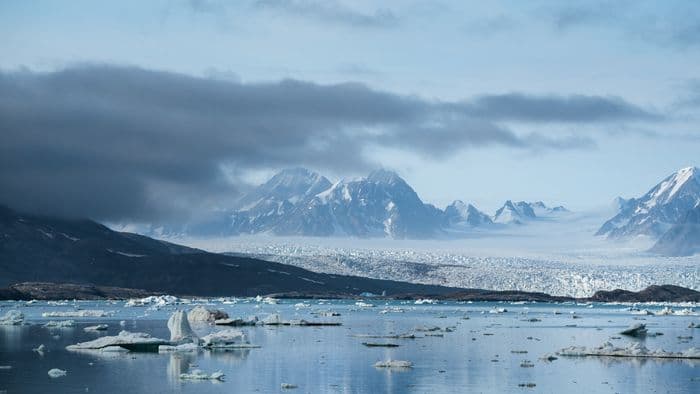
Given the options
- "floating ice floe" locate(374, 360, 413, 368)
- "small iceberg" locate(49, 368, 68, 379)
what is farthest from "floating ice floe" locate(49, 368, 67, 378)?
"floating ice floe" locate(374, 360, 413, 368)

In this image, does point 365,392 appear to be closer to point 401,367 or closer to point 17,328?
point 401,367

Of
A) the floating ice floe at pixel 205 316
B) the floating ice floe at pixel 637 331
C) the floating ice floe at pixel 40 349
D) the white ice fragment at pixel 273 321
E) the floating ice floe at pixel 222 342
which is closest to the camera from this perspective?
the floating ice floe at pixel 40 349

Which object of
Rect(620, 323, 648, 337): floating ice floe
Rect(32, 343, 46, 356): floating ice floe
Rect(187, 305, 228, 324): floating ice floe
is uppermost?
Rect(187, 305, 228, 324): floating ice floe

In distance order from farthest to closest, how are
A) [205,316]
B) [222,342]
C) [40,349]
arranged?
1. [205,316]
2. [222,342]
3. [40,349]

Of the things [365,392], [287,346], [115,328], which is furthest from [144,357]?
[115,328]

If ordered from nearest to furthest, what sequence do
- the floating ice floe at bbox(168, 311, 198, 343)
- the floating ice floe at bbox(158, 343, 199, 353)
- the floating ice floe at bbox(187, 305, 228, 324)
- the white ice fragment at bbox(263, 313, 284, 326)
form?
the floating ice floe at bbox(158, 343, 199, 353)
the floating ice floe at bbox(168, 311, 198, 343)
the white ice fragment at bbox(263, 313, 284, 326)
the floating ice floe at bbox(187, 305, 228, 324)

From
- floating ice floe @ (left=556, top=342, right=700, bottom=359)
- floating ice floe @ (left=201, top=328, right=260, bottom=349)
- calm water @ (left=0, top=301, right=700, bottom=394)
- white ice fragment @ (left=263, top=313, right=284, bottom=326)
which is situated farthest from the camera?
white ice fragment @ (left=263, top=313, right=284, bottom=326)

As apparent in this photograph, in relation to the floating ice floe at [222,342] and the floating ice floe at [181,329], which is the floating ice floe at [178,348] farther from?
the floating ice floe at [222,342]

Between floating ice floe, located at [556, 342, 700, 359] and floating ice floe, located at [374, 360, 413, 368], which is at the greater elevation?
floating ice floe, located at [556, 342, 700, 359]

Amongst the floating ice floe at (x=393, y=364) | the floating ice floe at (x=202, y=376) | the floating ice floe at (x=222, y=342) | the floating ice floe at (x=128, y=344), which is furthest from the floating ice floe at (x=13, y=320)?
the floating ice floe at (x=202, y=376)

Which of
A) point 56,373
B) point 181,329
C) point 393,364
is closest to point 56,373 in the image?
point 56,373

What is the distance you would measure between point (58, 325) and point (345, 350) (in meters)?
31.9

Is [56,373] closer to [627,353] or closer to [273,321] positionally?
[627,353]

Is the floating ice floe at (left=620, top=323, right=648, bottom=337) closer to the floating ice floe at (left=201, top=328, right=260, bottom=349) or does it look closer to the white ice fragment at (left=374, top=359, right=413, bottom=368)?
the floating ice floe at (left=201, top=328, right=260, bottom=349)
